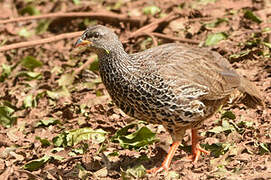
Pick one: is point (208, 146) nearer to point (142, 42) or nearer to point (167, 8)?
point (142, 42)

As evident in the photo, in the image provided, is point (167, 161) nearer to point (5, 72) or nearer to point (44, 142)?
point (44, 142)

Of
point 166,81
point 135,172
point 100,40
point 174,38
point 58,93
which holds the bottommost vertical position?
point 135,172

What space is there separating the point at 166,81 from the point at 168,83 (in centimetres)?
3

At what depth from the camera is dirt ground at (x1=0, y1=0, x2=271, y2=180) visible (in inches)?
263

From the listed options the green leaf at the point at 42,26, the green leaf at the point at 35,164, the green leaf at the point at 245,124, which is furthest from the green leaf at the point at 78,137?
the green leaf at the point at 42,26

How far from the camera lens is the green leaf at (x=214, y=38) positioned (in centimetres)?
911

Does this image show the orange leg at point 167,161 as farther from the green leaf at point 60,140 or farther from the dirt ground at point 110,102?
the green leaf at point 60,140

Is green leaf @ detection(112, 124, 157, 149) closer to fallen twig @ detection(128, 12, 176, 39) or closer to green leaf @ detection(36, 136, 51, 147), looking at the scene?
green leaf @ detection(36, 136, 51, 147)

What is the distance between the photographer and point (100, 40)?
6656 mm

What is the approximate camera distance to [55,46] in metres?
10.8

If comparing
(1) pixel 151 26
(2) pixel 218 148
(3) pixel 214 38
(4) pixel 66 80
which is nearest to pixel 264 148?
(2) pixel 218 148

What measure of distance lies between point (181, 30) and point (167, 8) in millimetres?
835

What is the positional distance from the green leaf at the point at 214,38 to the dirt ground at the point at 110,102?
2 centimetres

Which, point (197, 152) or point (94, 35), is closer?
point (94, 35)
